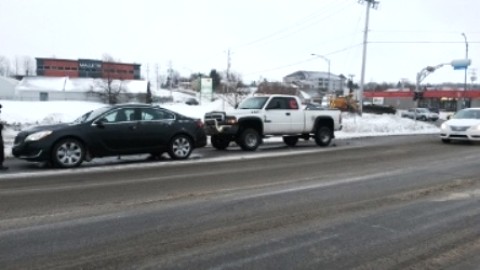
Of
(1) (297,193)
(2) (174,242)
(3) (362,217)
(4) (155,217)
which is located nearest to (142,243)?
(2) (174,242)

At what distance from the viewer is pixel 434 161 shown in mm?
14734

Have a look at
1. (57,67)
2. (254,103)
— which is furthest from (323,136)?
(57,67)

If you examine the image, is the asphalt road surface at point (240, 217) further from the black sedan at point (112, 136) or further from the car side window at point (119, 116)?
the car side window at point (119, 116)

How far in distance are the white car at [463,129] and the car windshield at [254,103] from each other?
26.2 feet

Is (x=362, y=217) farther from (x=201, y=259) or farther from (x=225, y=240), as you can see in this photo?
(x=201, y=259)

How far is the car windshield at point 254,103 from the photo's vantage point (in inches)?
730

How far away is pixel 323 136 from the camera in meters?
20.0

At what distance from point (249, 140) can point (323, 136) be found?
3439 mm

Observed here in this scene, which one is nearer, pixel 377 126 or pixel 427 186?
pixel 427 186

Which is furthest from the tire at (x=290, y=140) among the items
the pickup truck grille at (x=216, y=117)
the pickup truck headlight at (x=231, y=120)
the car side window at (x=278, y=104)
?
the pickup truck grille at (x=216, y=117)

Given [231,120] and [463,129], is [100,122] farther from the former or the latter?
[463,129]

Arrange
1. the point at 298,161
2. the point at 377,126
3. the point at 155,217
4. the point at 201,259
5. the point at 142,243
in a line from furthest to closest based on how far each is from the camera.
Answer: the point at 377,126, the point at 298,161, the point at 155,217, the point at 142,243, the point at 201,259

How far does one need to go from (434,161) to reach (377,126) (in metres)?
18.1

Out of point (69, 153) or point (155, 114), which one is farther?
point (155, 114)
